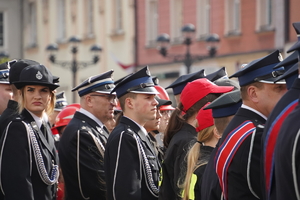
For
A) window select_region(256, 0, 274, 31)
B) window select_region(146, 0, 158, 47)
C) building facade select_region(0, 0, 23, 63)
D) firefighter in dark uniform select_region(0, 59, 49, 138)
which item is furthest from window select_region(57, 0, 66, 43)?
firefighter in dark uniform select_region(0, 59, 49, 138)

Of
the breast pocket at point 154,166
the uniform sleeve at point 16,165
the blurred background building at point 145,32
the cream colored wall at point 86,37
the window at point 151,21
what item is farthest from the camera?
the cream colored wall at point 86,37

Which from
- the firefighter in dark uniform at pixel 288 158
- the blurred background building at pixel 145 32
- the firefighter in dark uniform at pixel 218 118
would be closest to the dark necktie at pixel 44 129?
the firefighter in dark uniform at pixel 218 118

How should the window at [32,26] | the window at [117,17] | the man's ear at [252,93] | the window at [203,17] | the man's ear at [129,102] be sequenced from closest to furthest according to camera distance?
1. the man's ear at [252,93]
2. the man's ear at [129,102]
3. the window at [203,17]
4. the window at [117,17]
5. the window at [32,26]

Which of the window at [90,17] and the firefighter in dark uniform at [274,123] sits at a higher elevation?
the window at [90,17]

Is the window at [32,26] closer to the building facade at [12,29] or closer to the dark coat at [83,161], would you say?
the building facade at [12,29]

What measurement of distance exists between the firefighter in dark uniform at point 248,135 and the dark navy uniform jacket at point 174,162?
1.18 metres

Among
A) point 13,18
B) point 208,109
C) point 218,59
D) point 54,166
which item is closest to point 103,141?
point 54,166

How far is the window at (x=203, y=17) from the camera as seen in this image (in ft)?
95.8

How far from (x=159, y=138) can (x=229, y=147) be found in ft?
13.5

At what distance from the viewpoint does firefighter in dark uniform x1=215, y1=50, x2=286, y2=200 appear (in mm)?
4609

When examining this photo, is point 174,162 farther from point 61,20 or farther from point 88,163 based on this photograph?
point 61,20

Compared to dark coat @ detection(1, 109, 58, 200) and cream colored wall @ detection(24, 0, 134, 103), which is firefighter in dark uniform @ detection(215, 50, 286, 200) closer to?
dark coat @ detection(1, 109, 58, 200)

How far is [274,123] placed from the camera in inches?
161

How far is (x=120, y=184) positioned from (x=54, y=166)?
0.78 metres
